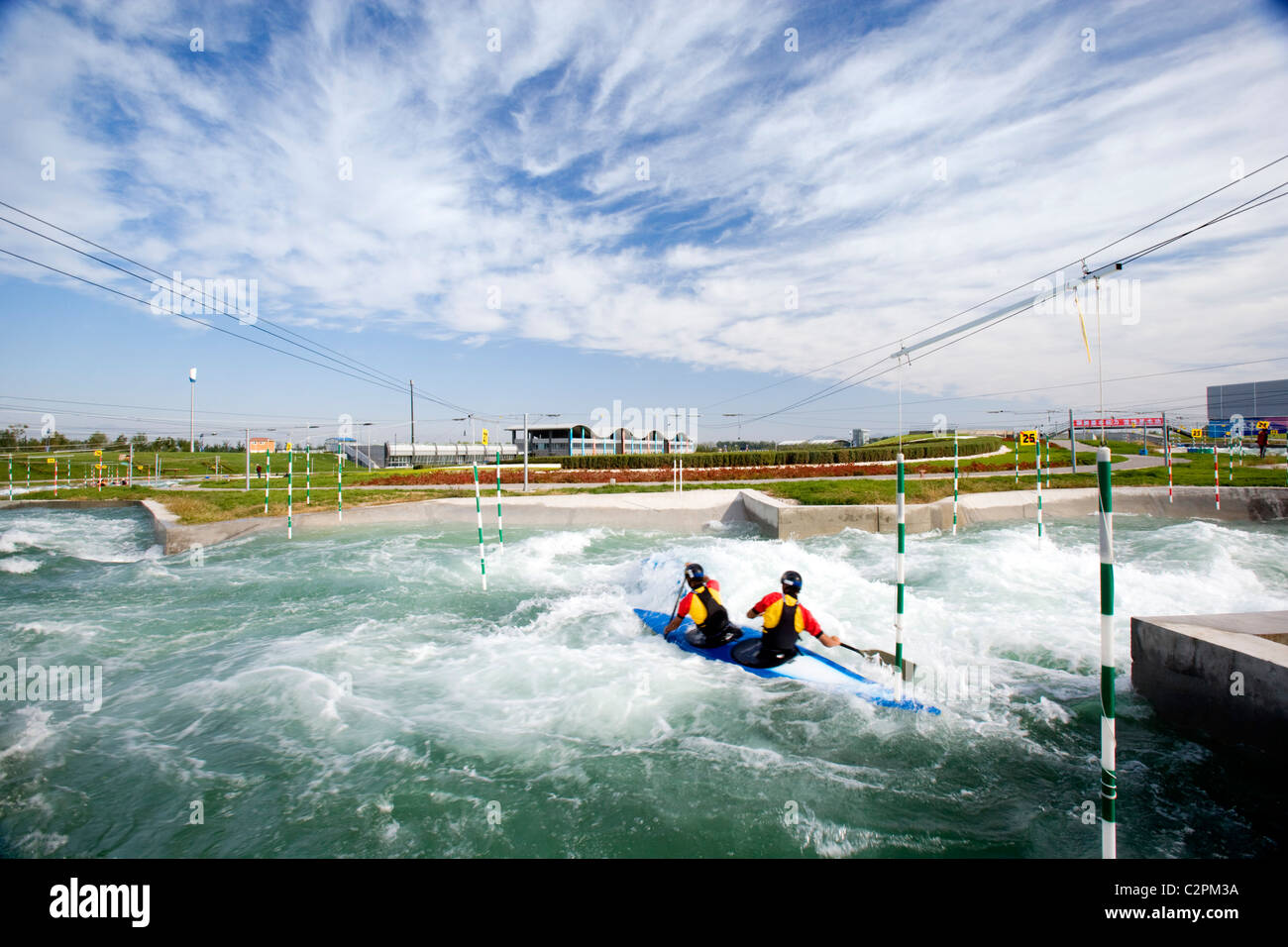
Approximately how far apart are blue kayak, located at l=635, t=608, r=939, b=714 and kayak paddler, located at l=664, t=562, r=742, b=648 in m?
0.09

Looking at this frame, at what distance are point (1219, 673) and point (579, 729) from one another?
5098 millimetres

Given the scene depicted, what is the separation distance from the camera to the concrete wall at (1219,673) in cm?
409

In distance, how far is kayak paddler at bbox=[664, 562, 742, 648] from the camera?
22.6 ft

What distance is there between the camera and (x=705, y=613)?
6.89 m

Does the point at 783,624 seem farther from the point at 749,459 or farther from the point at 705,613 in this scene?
the point at 749,459

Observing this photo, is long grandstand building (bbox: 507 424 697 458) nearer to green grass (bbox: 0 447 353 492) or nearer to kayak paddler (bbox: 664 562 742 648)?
green grass (bbox: 0 447 353 492)

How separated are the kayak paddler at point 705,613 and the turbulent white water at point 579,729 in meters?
0.45

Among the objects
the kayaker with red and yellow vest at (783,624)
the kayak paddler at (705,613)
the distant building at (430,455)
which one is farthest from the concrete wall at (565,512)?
the distant building at (430,455)

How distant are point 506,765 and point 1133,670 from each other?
570 cm

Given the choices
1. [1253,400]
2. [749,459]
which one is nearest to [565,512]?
[749,459]
